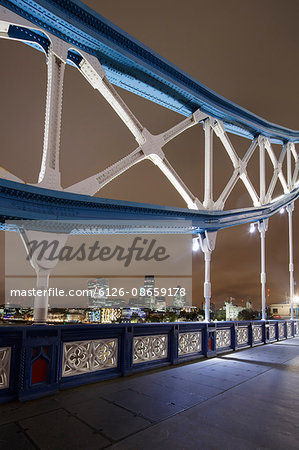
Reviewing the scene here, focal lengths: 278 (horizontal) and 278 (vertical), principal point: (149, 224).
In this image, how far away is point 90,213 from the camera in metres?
6.95

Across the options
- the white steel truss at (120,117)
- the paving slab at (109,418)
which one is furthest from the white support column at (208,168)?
the paving slab at (109,418)

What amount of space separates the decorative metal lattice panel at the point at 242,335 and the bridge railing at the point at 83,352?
8.43 ft

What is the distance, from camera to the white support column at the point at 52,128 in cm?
703

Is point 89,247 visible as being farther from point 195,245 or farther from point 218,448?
point 218,448

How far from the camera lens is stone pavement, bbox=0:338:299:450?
308 centimetres

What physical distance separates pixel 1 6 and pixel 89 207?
18.1ft

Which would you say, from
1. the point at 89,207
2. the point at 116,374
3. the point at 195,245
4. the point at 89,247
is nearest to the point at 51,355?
the point at 116,374

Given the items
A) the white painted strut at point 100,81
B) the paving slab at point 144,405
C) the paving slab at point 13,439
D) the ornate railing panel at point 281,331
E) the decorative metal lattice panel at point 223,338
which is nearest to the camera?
the paving slab at point 13,439

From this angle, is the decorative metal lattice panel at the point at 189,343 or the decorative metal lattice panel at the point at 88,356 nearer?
the decorative metal lattice panel at the point at 88,356

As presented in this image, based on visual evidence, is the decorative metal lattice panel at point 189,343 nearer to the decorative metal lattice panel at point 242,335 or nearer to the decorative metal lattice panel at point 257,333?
the decorative metal lattice panel at point 242,335

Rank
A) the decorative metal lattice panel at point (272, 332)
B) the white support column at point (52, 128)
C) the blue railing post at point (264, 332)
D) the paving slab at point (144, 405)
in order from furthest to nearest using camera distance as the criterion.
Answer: the decorative metal lattice panel at point (272, 332) → the blue railing post at point (264, 332) → the white support column at point (52, 128) → the paving slab at point (144, 405)

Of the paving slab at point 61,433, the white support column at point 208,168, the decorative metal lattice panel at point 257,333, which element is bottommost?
the decorative metal lattice panel at point 257,333

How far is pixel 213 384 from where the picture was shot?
17.9 ft

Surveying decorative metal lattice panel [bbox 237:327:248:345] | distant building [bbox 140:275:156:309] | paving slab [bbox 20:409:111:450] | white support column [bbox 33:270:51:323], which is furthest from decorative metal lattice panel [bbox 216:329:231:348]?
paving slab [bbox 20:409:111:450]
